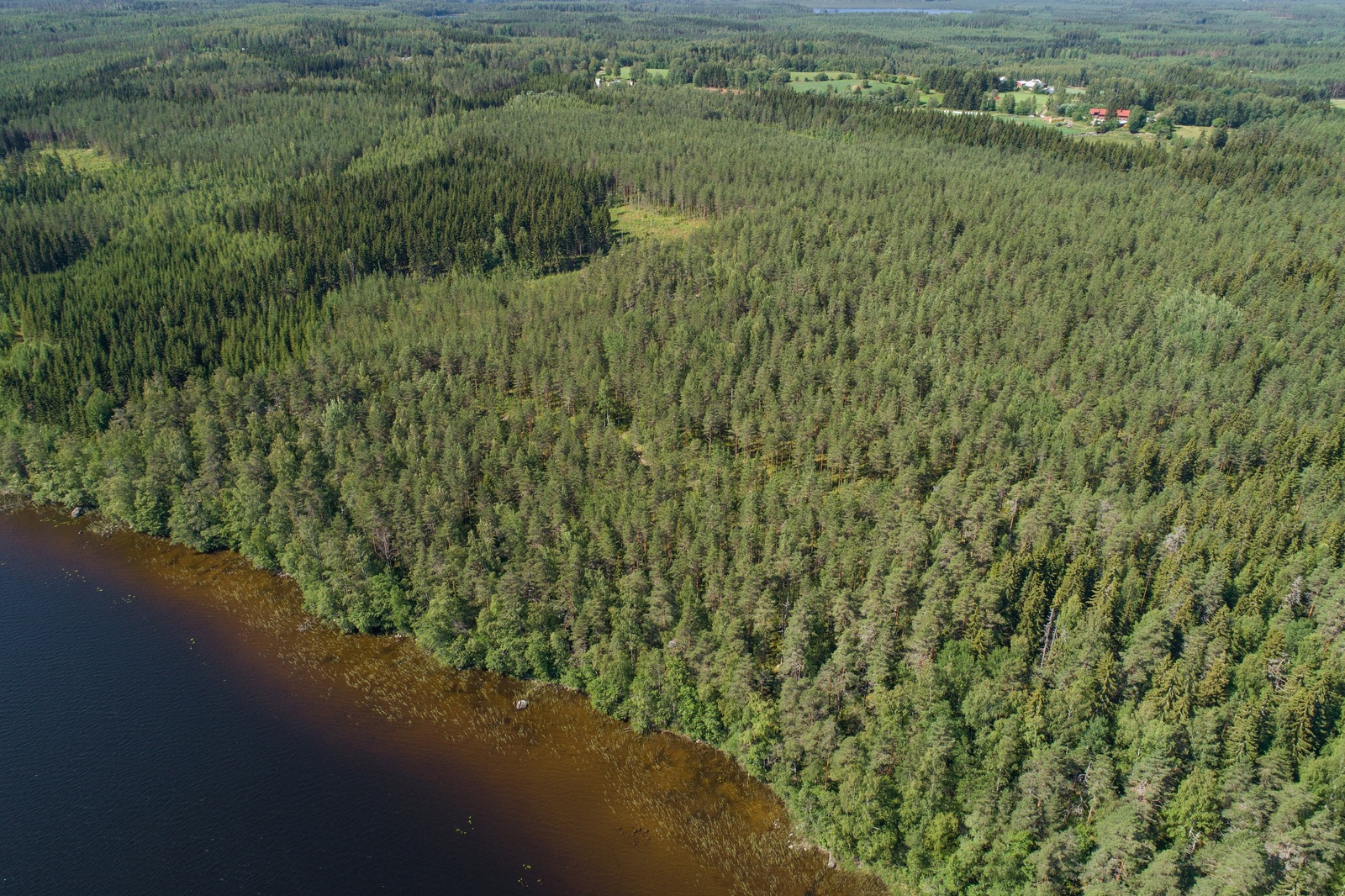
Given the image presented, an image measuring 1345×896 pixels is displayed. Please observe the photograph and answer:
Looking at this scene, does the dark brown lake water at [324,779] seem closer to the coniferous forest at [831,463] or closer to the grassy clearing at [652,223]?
the coniferous forest at [831,463]

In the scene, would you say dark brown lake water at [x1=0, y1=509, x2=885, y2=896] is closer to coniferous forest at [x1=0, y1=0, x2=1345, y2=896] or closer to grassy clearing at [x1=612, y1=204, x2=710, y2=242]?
coniferous forest at [x1=0, y1=0, x2=1345, y2=896]

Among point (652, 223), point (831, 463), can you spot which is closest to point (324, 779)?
point (831, 463)

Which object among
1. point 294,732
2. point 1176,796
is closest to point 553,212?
point 294,732

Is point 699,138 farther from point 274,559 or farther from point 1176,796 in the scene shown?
point 1176,796

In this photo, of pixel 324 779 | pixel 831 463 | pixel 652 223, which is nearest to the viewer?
pixel 324 779

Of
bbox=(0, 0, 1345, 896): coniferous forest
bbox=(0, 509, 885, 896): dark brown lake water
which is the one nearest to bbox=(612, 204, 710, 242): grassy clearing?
bbox=(0, 0, 1345, 896): coniferous forest

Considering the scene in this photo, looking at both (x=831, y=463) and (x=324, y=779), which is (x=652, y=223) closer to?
(x=831, y=463)

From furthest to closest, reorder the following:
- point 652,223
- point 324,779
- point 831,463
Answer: point 652,223 → point 831,463 → point 324,779

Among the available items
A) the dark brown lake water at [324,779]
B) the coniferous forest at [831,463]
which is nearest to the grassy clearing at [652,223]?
the coniferous forest at [831,463]
